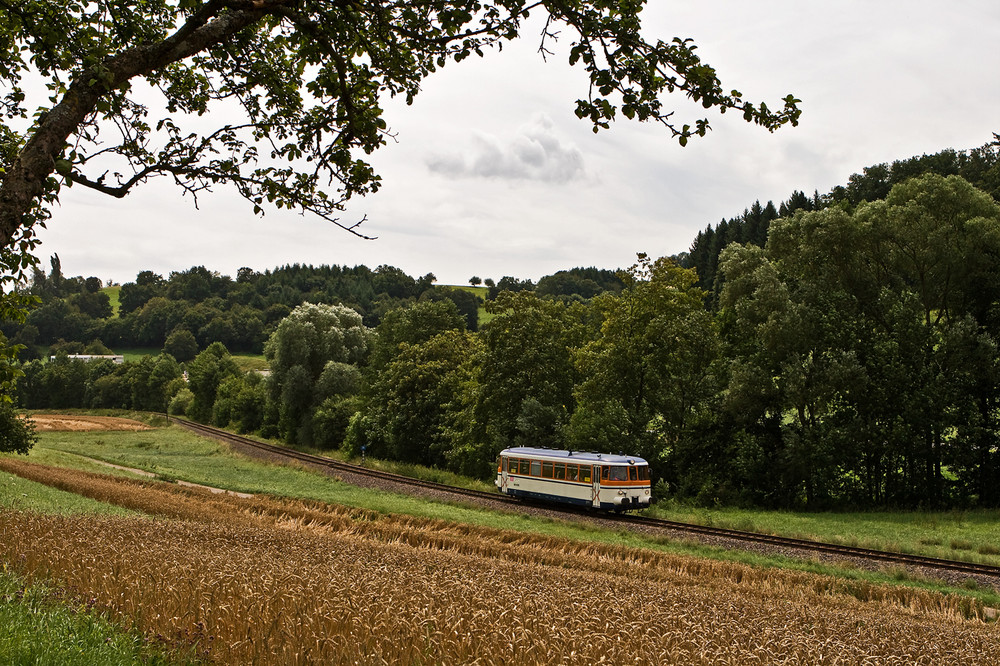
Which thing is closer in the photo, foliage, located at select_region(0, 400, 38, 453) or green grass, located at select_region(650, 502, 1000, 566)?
green grass, located at select_region(650, 502, 1000, 566)

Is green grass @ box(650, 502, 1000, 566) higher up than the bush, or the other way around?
green grass @ box(650, 502, 1000, 566)

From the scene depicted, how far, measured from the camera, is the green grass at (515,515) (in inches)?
813

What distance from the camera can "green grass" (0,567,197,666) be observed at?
5309 mm

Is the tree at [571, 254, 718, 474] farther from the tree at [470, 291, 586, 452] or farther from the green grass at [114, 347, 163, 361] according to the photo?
the green grass at [114, 347, 163, 361]

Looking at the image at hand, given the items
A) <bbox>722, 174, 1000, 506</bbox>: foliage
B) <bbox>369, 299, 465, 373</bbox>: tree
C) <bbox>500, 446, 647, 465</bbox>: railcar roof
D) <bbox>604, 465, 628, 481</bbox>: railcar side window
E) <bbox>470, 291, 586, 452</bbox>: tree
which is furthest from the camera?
<bbox>369, 299, 465, 373</bbox>: tree

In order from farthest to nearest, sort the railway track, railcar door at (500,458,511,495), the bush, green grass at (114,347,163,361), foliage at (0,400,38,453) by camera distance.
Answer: green grass at (114,347,163,361), the bush, foliage at (0,400,38,453), railcar door at (500,458,511,495), the railway track

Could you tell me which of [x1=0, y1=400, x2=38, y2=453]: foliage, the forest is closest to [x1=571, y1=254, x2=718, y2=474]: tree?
the forest

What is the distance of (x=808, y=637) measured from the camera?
7027 millimetres

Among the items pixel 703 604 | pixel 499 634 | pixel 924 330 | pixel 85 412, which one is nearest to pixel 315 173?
pixel 499 634

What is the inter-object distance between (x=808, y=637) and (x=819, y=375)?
30.4m

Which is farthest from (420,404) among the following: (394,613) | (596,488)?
(394,613)

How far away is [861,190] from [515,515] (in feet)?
294

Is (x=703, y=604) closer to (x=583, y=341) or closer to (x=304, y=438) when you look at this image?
(x=583, y=341)

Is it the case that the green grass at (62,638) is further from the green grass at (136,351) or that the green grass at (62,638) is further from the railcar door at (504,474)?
the green grass at (136,351)
